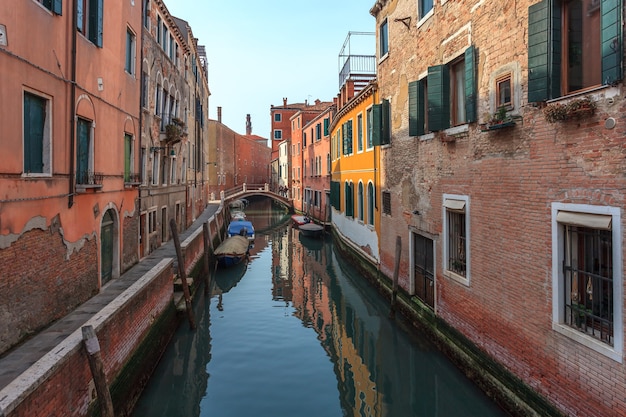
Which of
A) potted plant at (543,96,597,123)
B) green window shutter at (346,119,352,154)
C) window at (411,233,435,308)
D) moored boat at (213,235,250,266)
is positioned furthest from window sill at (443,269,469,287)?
moored boat at (213,235,250,266)

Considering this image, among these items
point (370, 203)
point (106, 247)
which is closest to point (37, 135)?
point (106, 247)

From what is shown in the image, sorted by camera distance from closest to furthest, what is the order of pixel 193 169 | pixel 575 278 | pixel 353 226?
1. pixel 575 278
2. pixel 353 226
3. pixel 193 169

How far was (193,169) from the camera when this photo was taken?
23016 mm

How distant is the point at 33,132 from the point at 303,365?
6.12m

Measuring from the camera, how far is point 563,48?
507 centimetres

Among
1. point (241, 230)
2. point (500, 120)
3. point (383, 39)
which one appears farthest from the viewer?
point (241, 230)

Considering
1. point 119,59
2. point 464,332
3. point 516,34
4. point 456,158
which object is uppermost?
point 119,59

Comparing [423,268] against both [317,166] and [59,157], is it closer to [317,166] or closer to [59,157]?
[59,157]

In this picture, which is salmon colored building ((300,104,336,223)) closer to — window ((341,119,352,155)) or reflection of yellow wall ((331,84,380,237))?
reflection of yellow wall ((331,84,380,237))

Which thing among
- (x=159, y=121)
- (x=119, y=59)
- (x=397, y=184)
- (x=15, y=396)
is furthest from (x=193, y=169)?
(x=15, y=396)

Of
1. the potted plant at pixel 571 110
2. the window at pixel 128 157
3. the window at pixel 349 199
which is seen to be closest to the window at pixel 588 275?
the potted plant at pixel 571 110

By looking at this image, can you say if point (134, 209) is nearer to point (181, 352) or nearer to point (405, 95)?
point (181, 352)

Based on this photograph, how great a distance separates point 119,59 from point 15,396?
8.80m

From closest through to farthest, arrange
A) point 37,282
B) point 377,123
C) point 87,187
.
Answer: point 37,282 < point 87,187 < point 377,123
